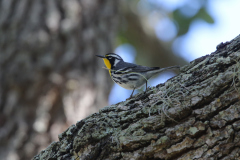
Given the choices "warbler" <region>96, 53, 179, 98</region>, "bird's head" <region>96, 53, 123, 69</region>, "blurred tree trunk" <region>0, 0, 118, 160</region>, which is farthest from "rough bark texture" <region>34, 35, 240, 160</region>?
"bird's head" <region>96, 53, 123, 69</region>

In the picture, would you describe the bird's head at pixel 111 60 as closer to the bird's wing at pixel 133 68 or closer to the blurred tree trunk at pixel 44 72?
the blurred tree trunk at pixel 44 72

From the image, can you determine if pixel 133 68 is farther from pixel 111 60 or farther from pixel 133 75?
pixel 111 60

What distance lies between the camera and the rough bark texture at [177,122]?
2.00 meters

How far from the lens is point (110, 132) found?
233 cm

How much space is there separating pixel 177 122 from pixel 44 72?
290 cm

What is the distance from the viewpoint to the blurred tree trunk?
169 inches

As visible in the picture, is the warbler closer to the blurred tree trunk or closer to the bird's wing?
the bird's wing

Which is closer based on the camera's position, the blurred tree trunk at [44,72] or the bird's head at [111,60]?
the blurred tree trunk at [44,72]

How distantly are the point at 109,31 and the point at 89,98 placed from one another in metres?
1.48

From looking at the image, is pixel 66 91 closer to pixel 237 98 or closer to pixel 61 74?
pixel 61 74

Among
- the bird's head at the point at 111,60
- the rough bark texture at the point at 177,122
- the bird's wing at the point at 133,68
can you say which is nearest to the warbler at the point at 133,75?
the bird's wing at the point at 133,68

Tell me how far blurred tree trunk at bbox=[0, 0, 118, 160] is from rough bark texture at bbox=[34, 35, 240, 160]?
1.85 metres

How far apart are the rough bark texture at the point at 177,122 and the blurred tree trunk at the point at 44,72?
6.06ft

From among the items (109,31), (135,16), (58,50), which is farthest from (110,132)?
(135,16)
